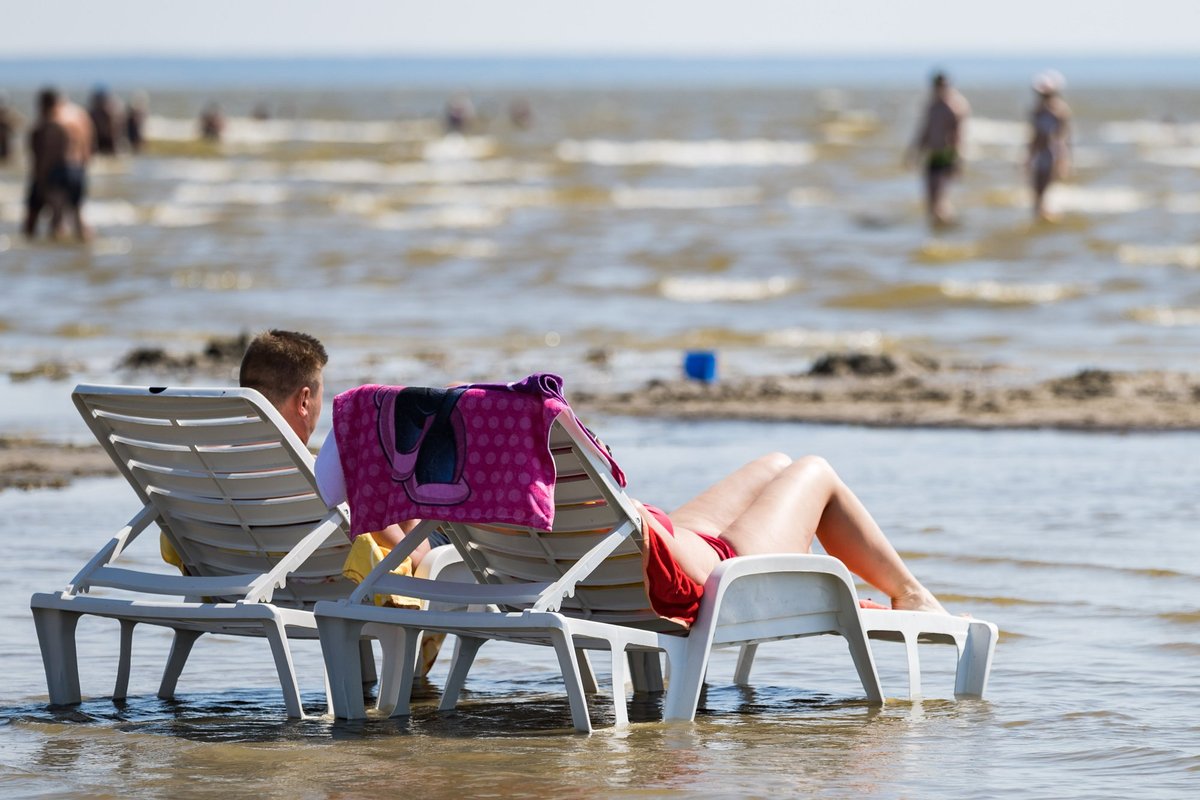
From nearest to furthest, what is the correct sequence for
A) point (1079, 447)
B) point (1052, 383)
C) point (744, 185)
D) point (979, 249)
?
point (1079, 447), point (1052, 383), point (979, 249), point (744, 185)

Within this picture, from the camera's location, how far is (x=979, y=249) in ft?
69.1

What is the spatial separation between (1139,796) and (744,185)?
29175 millimetres

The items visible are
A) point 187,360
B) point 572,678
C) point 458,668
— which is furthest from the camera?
point 187,360

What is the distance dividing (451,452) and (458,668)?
0.80 m

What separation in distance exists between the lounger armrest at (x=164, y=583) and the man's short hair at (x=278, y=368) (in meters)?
0.48

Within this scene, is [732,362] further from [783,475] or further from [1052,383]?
[783,475]

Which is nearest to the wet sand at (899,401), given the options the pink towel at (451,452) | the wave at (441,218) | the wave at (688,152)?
the pink towel at (451,452)

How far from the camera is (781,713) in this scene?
501 cm

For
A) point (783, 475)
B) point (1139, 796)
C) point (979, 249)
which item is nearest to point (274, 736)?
point (783, 475)

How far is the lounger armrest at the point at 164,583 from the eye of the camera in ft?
15.5

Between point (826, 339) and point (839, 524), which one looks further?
point (826, 339)

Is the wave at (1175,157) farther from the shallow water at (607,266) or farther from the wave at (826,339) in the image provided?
the wave at (826,339)

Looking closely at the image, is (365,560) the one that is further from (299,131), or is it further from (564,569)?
(299,131)

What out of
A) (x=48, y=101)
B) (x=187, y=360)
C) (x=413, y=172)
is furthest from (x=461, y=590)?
(x=413, y=172)
